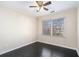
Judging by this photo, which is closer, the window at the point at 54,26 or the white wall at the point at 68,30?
the white wall at the point at 68,30

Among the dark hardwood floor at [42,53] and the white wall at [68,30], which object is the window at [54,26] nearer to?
the white wall at [68,30]

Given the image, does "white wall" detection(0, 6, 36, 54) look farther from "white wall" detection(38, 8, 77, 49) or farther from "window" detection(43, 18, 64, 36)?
"white wall" detection(38, 8, 77, 49)

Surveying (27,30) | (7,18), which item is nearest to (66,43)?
(27,30)

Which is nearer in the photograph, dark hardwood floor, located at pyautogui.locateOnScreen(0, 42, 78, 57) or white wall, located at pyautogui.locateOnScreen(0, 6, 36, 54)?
dark hardwood floor, located at pyautogui.locateOnScreen(0, 42, 78, 57)

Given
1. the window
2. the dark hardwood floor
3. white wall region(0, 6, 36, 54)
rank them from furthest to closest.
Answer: the window → white wall region(0, 6, 36, 54) → the dark hardwood floor

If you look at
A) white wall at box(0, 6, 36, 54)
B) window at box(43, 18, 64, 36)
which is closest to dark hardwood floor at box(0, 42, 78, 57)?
white wall at box(0, 6, 36, 54)

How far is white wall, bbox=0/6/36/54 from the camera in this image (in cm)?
241

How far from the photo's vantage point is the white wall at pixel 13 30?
2406mm

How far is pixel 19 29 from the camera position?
124 inches

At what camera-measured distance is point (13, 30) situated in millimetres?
2818

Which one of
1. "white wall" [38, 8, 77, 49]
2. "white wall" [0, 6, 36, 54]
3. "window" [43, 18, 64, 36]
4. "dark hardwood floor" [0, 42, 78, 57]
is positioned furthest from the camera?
"window" [43, 18, 64, 36]

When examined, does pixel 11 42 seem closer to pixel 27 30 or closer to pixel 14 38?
pixel 14 38

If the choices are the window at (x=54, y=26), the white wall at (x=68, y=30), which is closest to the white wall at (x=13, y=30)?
the window at (x=54, y=26)

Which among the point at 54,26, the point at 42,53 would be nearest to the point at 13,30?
the point at 42,53
